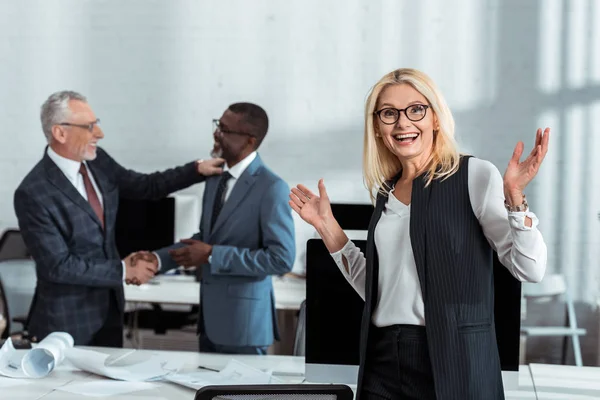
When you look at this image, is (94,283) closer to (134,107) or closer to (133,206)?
(133,206)

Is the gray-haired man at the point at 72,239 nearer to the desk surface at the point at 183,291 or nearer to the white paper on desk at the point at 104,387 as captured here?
the desk surface at the point at 183,291

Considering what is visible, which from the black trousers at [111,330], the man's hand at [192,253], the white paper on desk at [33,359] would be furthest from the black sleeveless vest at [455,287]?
the black trousers at [111,330]

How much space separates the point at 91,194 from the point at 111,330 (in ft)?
1.96

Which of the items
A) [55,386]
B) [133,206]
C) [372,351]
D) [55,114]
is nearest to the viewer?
[372,351]

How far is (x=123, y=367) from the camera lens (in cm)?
237

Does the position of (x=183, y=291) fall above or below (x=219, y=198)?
below

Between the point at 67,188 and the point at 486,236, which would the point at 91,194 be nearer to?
the point at 67,188

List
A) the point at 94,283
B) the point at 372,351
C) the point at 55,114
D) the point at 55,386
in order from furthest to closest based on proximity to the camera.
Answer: the point at 55,114 → the point at 94,283 → the point at 55,386 → the point at 372,351

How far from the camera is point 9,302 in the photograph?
4.51 m

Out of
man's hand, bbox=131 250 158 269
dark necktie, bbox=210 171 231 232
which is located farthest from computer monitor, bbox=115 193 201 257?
dark necktie, bbox=210 171 231 232

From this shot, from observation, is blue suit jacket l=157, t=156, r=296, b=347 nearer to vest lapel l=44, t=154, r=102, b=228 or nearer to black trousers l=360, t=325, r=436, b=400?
vest lapel l=44, t=154, r=102, b=228

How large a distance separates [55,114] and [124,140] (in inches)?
63.6

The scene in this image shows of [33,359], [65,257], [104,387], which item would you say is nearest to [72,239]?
[65,257]

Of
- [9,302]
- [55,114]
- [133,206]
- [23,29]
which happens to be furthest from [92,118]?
[23,29]
